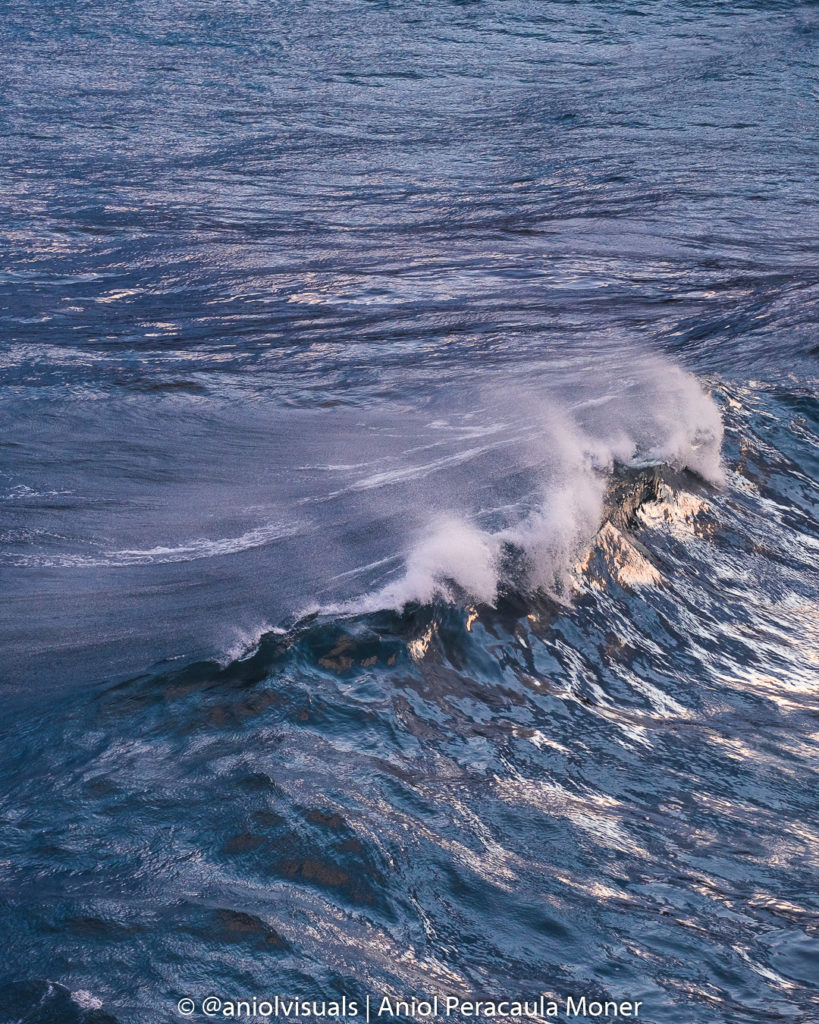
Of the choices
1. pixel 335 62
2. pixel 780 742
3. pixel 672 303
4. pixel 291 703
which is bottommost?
pixel 780 742

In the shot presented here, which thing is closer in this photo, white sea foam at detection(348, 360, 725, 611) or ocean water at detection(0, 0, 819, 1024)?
ocean water at detection(0, 0, 819, 1024)

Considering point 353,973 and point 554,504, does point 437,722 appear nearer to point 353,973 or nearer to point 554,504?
point 353,973

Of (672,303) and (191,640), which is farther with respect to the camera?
(672,303)

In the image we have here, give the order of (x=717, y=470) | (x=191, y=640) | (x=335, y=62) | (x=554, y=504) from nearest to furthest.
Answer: (x=191, y=640)
(x=554, y=504)
(x=717, y=470)
(x=335, y=62)

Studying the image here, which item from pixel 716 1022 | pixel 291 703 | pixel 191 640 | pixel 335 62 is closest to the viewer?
pixel 716 1022

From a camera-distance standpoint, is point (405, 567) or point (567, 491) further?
point (567, 491)


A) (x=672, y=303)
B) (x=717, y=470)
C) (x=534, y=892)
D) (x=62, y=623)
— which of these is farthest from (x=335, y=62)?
(x=534, y=892)

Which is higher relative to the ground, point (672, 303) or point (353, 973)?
point (672, 303)

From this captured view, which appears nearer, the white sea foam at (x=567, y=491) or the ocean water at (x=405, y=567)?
the ocean water at (x=405, y=567)
